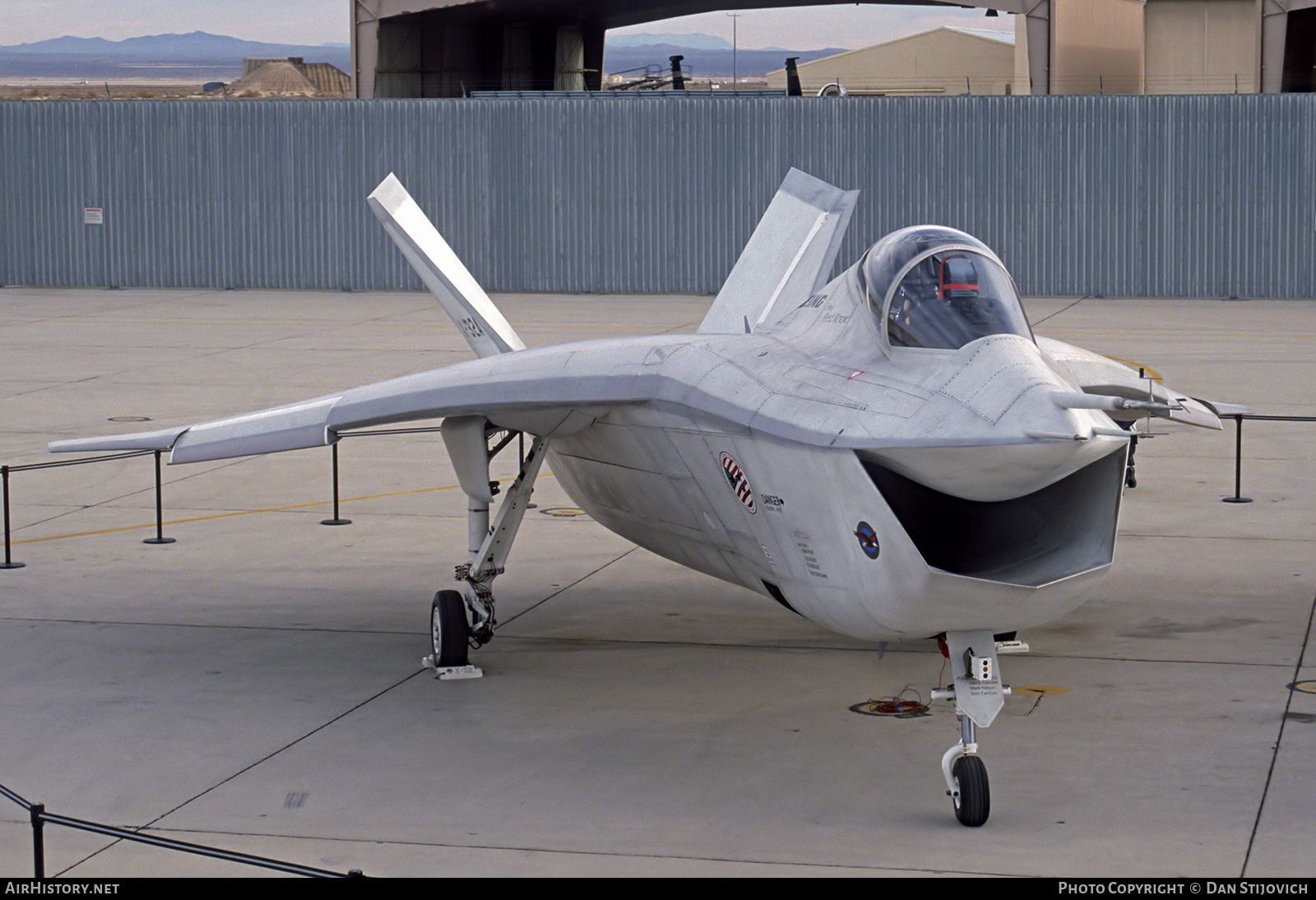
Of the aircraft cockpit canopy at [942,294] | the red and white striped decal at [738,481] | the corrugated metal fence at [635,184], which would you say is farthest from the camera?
the corrugated metal fence at [635,184]

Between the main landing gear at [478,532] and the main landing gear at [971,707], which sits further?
the main landing gear at [478,532]

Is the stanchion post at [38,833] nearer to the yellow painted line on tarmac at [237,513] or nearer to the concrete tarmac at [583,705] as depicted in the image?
the concrete tarmac at [583,705]

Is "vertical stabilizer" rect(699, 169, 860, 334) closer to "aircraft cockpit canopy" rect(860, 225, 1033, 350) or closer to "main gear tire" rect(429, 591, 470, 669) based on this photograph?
"main gear tire" rect(429, 591, 470, 669)

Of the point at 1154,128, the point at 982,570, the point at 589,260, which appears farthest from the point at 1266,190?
the point at 982,570

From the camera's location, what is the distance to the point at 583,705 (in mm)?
11148

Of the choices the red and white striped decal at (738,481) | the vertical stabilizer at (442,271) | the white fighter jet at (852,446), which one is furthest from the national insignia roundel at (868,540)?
the vertical stabilizer at (442,271)

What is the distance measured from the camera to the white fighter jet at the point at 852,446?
8.30 m

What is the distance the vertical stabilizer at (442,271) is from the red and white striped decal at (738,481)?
4.67 meters

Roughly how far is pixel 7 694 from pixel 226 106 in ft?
126

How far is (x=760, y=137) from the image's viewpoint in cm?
4450

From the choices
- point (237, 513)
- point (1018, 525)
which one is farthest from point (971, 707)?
point (237, 513)

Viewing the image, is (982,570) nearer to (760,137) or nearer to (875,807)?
(875,807)

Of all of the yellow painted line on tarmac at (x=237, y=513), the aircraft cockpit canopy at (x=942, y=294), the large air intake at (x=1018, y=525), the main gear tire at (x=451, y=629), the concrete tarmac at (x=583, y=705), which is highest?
the aircraft cockpit canopy at (x=942, y=294)

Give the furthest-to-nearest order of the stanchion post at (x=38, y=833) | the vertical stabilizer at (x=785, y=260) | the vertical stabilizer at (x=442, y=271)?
the vertical stabilizer at (x=785, y=260)
the vertical stabilizer at (x=442, y=271)
the stanchion post at (x=38, y=833)
